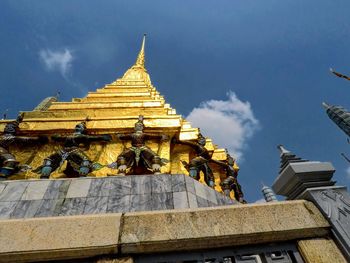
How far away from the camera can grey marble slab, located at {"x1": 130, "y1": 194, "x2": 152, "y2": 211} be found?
4.90 m

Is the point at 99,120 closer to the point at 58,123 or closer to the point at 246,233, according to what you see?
the point at 58,123

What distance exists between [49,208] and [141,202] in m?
1.86

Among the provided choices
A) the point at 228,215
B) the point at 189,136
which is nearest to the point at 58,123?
the point at 189,136

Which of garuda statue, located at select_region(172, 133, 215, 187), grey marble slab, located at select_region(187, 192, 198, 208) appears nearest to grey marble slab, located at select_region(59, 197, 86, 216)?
grey marble slab, located at select_region(187, 192, 198, 208)

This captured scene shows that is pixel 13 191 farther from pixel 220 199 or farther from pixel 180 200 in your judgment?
pixel 220 199

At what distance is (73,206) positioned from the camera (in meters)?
4.84

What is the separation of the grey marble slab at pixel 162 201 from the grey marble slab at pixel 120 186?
0.60 metres

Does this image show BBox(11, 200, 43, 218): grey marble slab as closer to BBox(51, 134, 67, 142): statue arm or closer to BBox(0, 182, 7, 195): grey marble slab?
BBox(0, 182, 7, 195): grey marble slab

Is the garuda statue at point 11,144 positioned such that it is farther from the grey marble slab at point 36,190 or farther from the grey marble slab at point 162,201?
the grey marble slab at point 162,201

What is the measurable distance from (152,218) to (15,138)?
784 centimetres

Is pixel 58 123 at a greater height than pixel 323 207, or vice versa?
pixel 58 123

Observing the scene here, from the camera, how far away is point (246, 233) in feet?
9.15

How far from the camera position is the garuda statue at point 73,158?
6.82 meters

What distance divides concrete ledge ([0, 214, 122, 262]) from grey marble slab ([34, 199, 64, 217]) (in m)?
1.91
